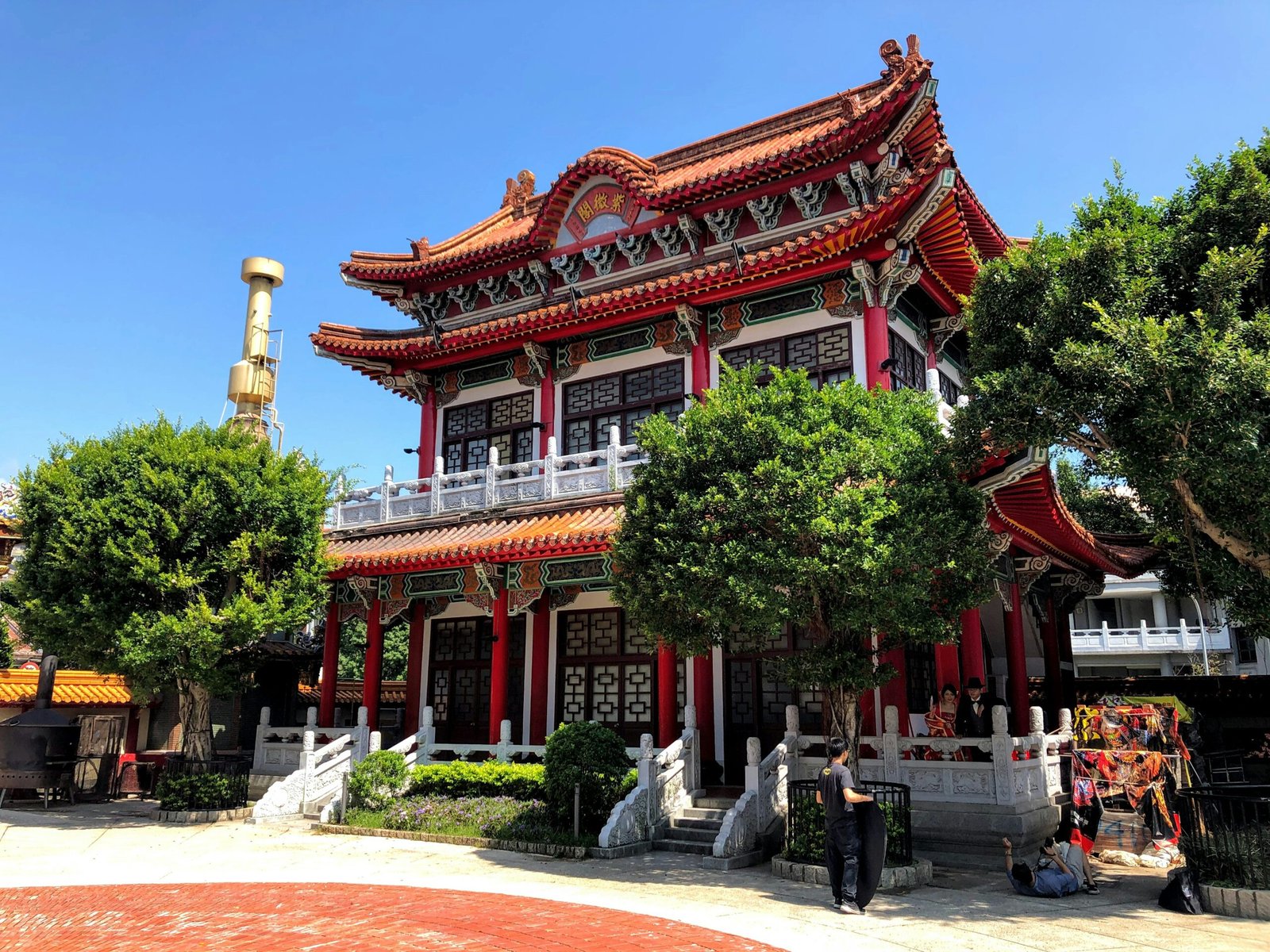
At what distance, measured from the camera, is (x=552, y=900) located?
8609 mm

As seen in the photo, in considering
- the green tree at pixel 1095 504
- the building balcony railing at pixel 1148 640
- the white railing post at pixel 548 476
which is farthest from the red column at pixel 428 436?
the building balcony railing at pixel 1148 640

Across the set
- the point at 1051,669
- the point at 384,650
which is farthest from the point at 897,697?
the point at 384,650

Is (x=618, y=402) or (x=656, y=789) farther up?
(x=618, y=402)

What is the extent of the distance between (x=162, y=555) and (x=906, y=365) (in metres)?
11.6

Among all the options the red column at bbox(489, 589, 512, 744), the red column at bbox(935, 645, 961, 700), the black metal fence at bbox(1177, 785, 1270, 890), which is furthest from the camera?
→ the red column at bbox(489, 589, 512, 744)

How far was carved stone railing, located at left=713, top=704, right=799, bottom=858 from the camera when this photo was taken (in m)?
10.7

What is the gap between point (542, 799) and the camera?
12664 millimetres

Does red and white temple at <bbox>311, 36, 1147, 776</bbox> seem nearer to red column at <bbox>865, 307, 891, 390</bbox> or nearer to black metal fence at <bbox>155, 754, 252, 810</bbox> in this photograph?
red column at <bbox>865, 307, 891, 390</bbox>

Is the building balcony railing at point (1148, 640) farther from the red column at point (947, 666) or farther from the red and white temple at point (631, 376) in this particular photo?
the red column at point (947, 666)

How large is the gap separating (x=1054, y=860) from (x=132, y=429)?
44.9 ft

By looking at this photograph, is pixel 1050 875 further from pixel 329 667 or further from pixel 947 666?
pixel 329 667

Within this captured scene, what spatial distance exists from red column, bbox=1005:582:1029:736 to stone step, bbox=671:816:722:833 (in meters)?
6.58

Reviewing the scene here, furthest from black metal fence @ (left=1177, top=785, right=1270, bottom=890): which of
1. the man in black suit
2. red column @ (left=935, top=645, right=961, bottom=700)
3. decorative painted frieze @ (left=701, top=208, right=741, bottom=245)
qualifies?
decorative painted frieze @ (left=701, top=208, right=741, bottom=245)

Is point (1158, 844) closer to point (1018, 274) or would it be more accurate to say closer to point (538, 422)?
point (1018, 274)
